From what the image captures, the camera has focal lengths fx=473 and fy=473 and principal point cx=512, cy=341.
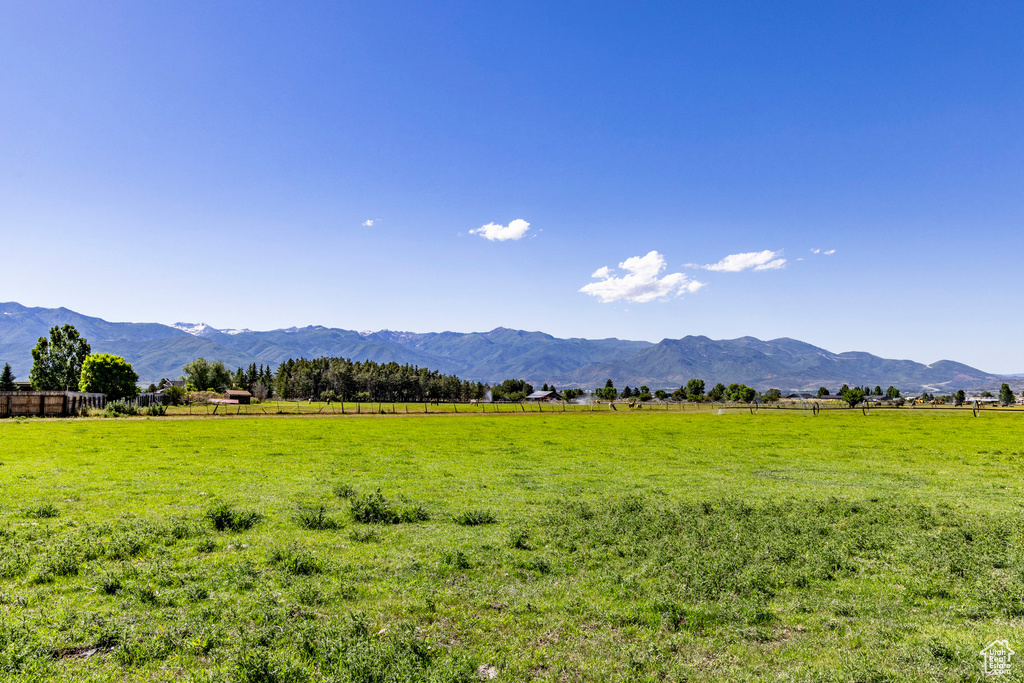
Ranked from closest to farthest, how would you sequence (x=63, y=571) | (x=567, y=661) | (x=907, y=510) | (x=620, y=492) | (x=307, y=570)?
(x=567, y=661) → (x=63, y=571) → (x=307, y=570) → (x=907, y=510) → (x=620, y=492)

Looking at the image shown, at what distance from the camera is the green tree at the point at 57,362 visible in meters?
113

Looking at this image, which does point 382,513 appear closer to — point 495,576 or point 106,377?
point 495,576

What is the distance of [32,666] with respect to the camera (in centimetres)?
666

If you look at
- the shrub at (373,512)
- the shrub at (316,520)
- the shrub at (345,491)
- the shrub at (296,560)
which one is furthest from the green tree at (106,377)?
the shrub at (296,560)

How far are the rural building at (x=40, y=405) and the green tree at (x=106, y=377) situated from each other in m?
41.4

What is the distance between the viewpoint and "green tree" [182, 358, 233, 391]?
545ft

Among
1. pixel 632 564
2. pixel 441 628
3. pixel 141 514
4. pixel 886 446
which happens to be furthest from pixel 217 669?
pixel 886 446

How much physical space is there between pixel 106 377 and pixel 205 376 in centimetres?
6755

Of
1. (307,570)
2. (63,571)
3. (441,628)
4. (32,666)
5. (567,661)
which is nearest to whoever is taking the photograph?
(32,666)

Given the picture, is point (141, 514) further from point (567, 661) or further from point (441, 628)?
point (567, 661)

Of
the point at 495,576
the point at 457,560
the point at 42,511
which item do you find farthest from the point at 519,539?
the point at 42,511

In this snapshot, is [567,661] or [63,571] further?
[63,571]

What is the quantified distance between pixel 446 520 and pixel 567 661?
8522mm

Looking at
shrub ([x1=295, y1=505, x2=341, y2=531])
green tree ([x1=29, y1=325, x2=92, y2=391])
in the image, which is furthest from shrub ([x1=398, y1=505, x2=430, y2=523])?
green tree ([x1=29, y1=325, x2=92, y2=391])
